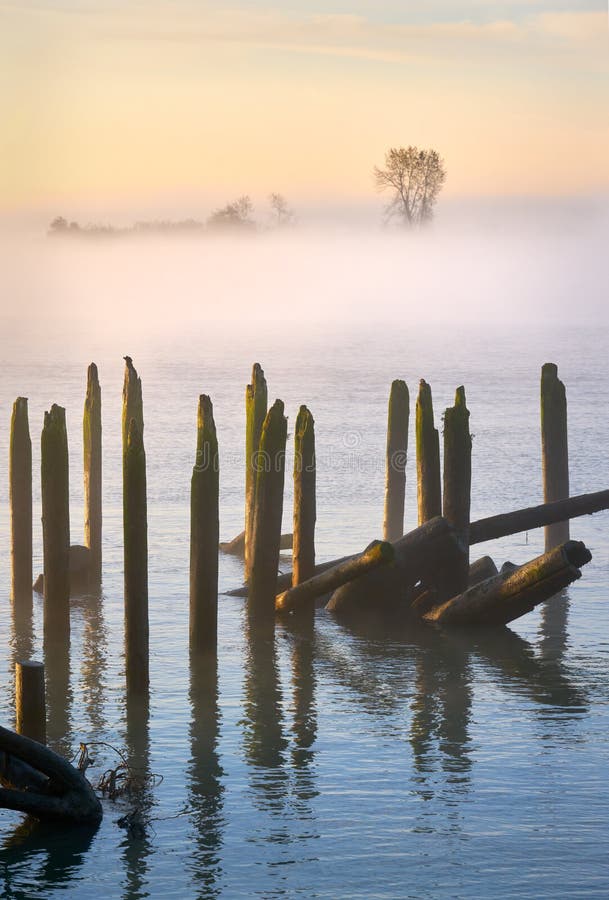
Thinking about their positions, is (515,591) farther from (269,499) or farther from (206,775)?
(206,775)

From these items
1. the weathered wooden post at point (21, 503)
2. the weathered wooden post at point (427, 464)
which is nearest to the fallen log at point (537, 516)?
the weathered wooden post at point (427, 464)

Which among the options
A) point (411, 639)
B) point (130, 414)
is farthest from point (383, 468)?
point (411, 639)

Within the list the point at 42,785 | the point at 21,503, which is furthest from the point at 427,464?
the point at 42,785

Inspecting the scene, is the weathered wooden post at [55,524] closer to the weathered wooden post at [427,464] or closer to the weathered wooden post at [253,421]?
the weathered wooden post at [253,421]

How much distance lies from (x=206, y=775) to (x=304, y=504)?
6.79 meters

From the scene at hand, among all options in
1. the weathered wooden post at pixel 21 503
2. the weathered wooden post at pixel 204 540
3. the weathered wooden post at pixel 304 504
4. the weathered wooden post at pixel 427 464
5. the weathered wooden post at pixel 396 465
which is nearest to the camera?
the weathered wooden post at pixel 204 540

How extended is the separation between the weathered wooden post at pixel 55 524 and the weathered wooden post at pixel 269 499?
251 centimetres

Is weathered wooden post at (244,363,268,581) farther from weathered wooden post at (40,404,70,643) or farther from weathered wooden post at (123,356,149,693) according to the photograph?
weathered wooden post at (123,356,149,693)

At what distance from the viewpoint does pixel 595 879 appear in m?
12.3

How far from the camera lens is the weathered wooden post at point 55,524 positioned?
18891mm

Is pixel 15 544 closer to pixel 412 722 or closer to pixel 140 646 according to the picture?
pixel 140 646

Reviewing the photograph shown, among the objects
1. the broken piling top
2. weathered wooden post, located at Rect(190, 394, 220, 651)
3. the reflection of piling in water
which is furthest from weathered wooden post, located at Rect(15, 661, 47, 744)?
the broken piling top

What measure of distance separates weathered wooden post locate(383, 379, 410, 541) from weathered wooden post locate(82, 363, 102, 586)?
17.7 ft

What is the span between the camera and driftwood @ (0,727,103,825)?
12570 millimetres
